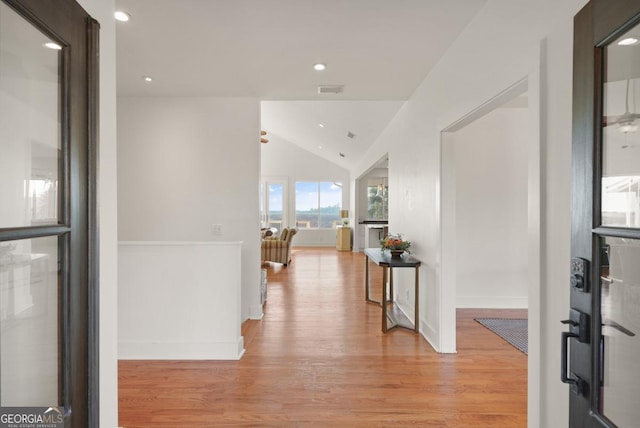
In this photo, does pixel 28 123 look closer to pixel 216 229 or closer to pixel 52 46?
pixel 52 46

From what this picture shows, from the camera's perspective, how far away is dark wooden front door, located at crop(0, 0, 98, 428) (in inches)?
37.2

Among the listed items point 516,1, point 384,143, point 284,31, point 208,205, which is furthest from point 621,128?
point 384,143

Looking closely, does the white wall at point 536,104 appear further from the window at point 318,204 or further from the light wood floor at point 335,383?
the window at point 318,204

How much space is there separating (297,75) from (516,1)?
6.77 ft

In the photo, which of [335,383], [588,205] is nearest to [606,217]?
[588,205]

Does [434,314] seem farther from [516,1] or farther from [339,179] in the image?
[339,179]

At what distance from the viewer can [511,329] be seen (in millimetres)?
3664

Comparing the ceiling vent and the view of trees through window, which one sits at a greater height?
the ceiling vent

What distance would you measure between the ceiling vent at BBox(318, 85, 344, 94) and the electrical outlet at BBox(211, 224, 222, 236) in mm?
2064

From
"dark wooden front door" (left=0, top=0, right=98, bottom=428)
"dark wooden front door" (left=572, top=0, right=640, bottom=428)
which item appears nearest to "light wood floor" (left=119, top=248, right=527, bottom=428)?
"dark wooden front door" (left=0, top=0, right=98, bottom=428)

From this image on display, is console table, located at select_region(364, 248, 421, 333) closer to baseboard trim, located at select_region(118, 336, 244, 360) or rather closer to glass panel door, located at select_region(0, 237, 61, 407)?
baseboard trim, located at select_region(118, 336, 244, 360)

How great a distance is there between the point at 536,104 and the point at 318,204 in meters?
10.6

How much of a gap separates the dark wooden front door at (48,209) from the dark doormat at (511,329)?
3.53 m

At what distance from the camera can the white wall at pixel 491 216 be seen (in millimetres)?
4398
